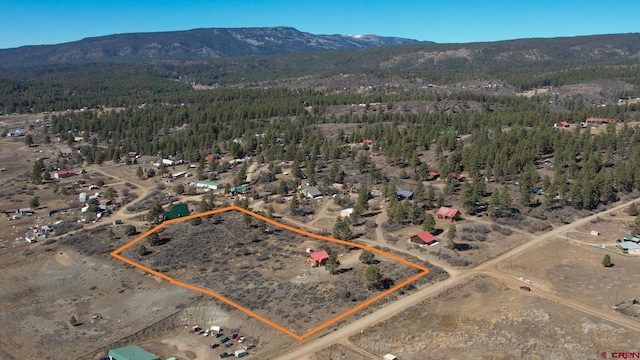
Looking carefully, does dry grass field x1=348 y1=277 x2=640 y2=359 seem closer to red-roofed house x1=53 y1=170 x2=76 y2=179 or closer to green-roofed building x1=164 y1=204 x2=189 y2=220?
green-roofed building x1=164 y1=204 x2=189 y2=220

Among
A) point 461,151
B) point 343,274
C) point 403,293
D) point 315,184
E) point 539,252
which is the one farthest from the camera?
point 461,151

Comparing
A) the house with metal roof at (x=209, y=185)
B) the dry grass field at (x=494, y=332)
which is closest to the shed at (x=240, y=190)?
the house with metal roof at (x=209, y=185)

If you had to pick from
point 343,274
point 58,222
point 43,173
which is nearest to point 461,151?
point 343,274

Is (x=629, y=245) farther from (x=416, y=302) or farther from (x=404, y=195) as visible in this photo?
(x=404, y=195)

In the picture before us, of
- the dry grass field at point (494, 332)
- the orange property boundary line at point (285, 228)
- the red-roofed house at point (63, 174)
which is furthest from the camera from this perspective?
the red-roofed house at point (63, 174)

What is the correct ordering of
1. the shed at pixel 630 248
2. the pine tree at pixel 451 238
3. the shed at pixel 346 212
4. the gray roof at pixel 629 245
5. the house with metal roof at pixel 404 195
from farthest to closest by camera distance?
the house with metal roof at pixel 404 195 → the shed at pixel 346 212 → the pine tree at pixel 451 238 → the gray roof at pixel 629 245 → the shed at pixel 630 248

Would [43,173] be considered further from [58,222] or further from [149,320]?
[149,320]

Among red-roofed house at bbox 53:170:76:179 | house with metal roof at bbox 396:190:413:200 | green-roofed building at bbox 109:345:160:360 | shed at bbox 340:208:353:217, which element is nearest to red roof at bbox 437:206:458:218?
house with metal roof at bbox 396:190:413:200

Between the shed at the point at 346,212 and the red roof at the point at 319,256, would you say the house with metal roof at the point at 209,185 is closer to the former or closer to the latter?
the shed at the point at 346,212
